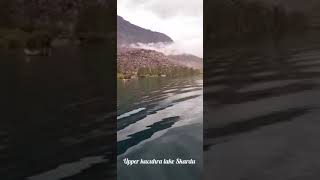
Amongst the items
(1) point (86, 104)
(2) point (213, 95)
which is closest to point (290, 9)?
(2) point (213, 95)

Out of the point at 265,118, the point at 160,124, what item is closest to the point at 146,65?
the point at 160,124

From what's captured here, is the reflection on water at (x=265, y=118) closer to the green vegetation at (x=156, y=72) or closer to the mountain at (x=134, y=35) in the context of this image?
the green vegetation at (x=156, y=72)

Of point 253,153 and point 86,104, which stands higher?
point 86,104

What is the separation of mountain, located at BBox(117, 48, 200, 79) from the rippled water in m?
0.05

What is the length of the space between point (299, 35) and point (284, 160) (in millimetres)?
924

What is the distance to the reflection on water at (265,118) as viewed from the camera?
13.2ft

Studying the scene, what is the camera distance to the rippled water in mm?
4059

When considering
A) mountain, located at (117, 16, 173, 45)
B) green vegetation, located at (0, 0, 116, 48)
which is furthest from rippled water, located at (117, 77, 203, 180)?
green vegetation, located at (0, 0, 116, 48)

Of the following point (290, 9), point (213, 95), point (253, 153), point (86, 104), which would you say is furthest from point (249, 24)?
point (86, 104)

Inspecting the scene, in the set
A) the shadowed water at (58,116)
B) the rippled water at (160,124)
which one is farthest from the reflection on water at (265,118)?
the shadowed water at (58,116)

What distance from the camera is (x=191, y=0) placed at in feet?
13.2

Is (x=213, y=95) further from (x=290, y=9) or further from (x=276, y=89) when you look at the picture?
(x=290, y=9)

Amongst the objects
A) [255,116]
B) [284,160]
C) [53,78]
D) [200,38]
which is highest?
[200,38]

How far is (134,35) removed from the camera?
4094 millimetres
